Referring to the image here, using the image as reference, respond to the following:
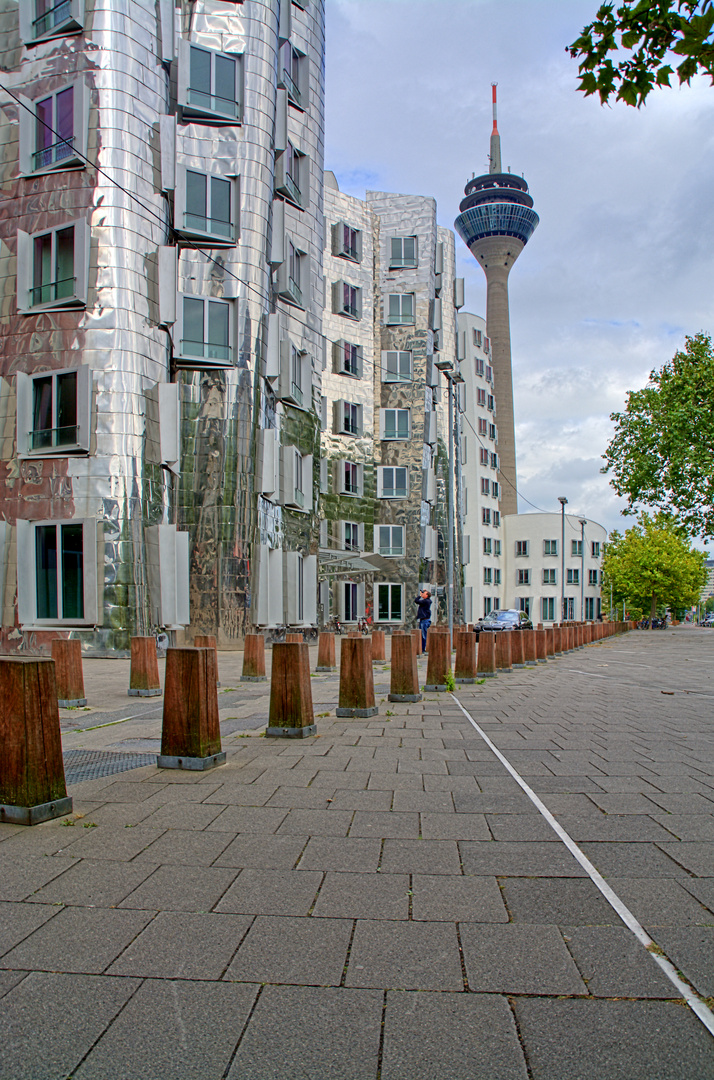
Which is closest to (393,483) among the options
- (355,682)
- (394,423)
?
(394,423)

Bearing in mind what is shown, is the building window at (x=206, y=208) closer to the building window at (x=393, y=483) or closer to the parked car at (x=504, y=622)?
the building window at (x=393, y=483)

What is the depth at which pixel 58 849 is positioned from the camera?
4.05m

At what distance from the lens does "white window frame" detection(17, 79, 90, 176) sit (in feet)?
61.8

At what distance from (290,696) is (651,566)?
3145 inches

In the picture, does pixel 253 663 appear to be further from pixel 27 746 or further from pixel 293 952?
pixel 293 952

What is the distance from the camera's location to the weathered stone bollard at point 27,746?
14.6 ft

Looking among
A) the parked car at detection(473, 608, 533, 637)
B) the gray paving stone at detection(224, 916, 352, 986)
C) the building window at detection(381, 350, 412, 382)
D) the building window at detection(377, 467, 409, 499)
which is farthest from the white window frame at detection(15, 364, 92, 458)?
the parked car at detection(473, 608, 533, 637)

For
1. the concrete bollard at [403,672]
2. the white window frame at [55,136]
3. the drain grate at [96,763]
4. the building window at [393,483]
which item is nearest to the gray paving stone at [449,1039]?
the drain grate at [96,763]

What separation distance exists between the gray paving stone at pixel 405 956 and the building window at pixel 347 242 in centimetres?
3708

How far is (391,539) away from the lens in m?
39.6

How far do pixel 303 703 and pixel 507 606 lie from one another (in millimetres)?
72746

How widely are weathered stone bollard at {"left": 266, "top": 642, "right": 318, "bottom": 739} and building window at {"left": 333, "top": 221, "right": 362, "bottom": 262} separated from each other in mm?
33093

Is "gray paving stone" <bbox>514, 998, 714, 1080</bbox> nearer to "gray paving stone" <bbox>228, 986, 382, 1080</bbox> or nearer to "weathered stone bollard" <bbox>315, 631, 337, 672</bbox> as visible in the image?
"gray paving stone" <bbox>228, 986, 382, 1080</bbox>

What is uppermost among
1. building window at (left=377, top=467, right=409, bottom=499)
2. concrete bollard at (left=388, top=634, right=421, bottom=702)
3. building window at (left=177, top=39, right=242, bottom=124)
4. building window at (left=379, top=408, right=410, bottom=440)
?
building window at (left=177, top=39, right=242, bottom=124)
